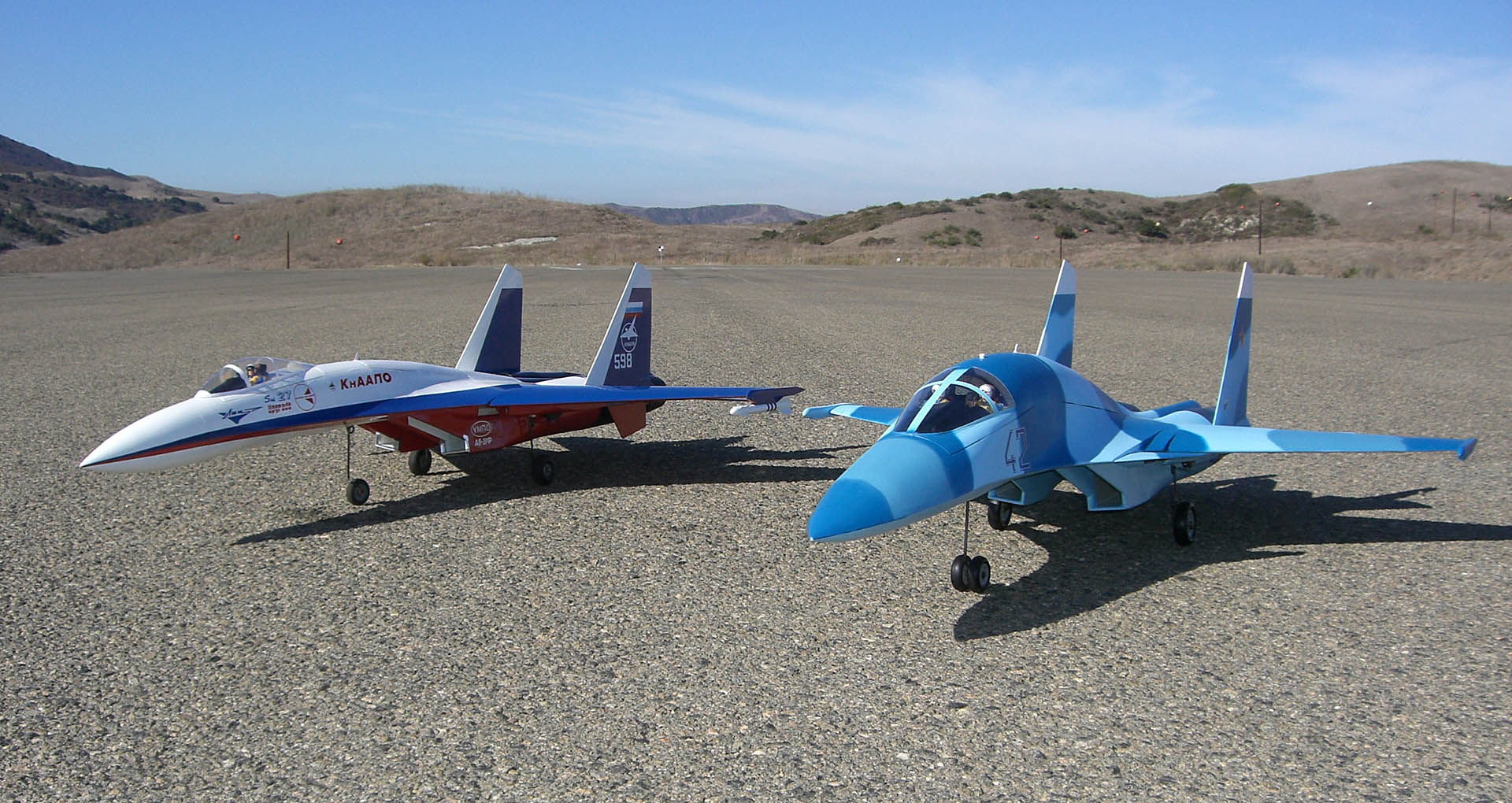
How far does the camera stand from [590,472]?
9953mm

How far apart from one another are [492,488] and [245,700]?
435 cm

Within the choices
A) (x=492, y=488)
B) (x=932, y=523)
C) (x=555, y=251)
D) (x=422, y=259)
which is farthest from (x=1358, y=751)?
(x=555, y=251)

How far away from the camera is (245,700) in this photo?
16.3ft

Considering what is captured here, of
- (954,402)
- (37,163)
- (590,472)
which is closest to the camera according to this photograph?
(954,402)

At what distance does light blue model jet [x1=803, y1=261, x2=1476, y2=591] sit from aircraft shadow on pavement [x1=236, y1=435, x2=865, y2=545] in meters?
2.86

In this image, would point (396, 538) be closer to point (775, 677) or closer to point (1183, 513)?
point (775, 677)

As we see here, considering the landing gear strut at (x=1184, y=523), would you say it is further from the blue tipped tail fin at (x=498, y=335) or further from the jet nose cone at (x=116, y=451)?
the jet nose cone at (x=116, y=451)

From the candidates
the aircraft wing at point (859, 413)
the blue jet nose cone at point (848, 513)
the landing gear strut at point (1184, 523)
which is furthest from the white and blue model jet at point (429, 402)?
the landing gear strut at point (1184, 523)

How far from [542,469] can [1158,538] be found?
5459 millimetres

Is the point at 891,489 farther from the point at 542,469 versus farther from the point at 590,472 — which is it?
the point at 590,472

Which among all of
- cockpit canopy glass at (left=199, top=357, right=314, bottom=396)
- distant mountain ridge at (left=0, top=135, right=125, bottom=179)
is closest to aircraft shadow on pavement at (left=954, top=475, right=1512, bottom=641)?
cockpit canopy glass at (left=199, top=357, right=314, bottom=396)

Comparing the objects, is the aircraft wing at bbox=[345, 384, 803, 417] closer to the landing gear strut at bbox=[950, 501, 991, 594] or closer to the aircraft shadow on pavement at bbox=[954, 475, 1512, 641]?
the aircraft shadow on pavement at bbox=[954, 475, 1512, 641]

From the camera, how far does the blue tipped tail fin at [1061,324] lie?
333 inches

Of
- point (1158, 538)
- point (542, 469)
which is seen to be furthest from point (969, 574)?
point (542, 469)
